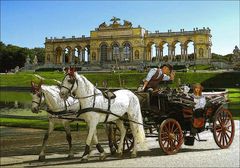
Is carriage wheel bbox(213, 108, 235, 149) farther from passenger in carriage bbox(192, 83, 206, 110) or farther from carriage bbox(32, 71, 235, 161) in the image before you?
passenger in carriage bbox(192, 83, 206, 110)

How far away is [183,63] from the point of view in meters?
58.1

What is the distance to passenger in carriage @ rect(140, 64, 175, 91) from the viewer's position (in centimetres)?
791

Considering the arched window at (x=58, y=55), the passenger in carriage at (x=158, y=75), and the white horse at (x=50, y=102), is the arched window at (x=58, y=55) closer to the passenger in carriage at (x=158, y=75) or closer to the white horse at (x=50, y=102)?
the passenger in carriage at (x=158, y=75)

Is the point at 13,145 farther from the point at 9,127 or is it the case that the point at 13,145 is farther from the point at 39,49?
the point at 39,49

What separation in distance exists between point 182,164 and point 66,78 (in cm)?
300

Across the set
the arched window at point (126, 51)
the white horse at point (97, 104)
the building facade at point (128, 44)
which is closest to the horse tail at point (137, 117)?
the white horse at point (97, 104)

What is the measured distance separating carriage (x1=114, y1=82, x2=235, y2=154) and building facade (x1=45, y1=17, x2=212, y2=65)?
51.8 metres

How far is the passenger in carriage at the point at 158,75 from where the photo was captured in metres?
7.91

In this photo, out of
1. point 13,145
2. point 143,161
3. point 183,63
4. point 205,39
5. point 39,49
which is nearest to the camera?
point 143,161

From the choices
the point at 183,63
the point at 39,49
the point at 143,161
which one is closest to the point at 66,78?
the point at 143,161

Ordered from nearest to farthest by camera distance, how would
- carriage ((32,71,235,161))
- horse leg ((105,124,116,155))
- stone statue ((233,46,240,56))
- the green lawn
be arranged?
carriage ((32,71,235,161))
horse leg ((105,124,116,155))
the green lawn
stone statue ((233,46,240,56))

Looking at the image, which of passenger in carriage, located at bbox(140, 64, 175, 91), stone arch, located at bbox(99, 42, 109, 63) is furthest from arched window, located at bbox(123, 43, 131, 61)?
passenger in carriage, located at bbox(140, 64, 175, 91)

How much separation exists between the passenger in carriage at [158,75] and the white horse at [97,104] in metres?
0.55

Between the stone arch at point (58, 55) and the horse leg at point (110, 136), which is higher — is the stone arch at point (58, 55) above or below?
above
